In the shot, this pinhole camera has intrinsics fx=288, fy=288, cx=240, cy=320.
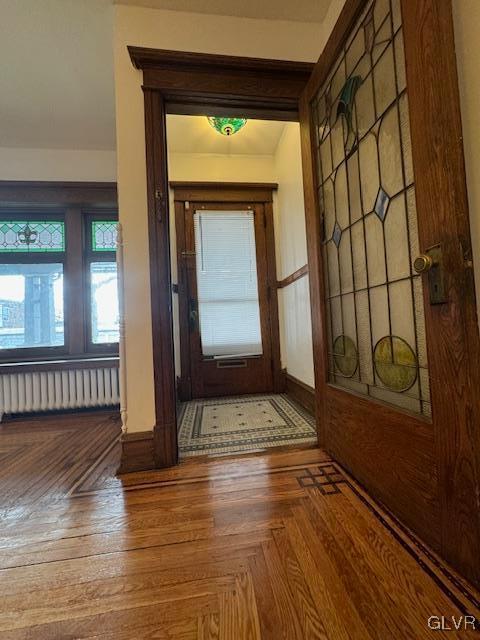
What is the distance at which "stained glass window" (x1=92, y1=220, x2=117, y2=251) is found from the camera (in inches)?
118

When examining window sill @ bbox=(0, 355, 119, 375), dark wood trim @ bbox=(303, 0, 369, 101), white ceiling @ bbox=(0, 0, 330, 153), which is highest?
white ceiling @ bbox=(0, 0, 330, 153)

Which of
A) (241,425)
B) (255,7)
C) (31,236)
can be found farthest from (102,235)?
(241,425)

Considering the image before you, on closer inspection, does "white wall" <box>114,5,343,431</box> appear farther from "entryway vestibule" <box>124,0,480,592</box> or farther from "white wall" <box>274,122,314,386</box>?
Answer: "white wall" <box>274,122,314,386</box>

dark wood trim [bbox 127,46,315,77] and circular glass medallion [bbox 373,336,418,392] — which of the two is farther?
dark wood trim [bbox 127,46,315,77]

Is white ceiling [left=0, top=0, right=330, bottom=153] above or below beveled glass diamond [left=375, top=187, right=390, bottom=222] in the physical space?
above

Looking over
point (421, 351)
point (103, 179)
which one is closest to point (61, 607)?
point (421, 351)

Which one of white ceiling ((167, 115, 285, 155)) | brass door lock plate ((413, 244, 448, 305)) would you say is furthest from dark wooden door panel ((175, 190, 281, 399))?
brass door lock plate ((413, 244, 448, 305))

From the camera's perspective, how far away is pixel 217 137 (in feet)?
9.01

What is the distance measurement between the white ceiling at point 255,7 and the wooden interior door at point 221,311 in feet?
5.02

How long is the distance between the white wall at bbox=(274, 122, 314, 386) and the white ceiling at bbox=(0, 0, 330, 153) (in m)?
0.40

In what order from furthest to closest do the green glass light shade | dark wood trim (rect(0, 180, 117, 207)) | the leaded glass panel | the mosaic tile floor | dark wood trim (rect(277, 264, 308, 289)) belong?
dark wood trim (rect(0, 180, 117, 207)) < the green glass light shade < dark wood trim (rect(277, 264, 308, 289)) < the mosaic tile floor < the leaded glass panel

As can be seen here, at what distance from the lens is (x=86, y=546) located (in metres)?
0.96

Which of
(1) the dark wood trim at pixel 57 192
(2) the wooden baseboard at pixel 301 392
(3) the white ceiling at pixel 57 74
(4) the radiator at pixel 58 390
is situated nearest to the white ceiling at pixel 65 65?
(3) the white ceiling at pixel 57 74

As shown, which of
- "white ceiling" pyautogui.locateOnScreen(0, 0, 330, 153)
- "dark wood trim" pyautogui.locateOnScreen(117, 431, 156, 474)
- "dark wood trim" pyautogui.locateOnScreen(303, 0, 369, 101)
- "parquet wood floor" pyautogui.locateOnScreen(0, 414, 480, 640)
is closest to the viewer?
"parquet wood floor" pyautogui.locateOnScreen(0, 414, 480, 640)
